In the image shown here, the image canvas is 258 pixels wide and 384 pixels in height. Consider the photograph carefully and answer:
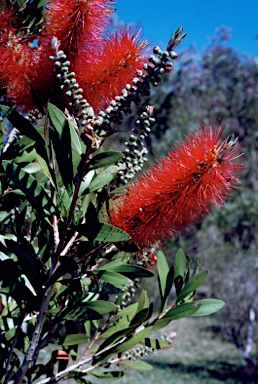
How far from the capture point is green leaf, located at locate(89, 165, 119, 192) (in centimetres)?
84

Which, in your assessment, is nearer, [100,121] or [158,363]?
[100,121]

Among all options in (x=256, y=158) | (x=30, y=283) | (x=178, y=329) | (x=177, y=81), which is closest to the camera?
(x=30, y=283)

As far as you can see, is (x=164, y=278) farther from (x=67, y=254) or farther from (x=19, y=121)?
(x=19, y=121)

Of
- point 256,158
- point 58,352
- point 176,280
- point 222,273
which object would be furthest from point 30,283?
point 256,158

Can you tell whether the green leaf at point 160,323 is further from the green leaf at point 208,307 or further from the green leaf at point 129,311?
the green leaf at point 129,311

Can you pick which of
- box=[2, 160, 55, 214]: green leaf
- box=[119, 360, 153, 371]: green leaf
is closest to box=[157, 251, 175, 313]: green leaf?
box=[119, 360, 153, 371]: green leaf

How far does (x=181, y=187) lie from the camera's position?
29.9 inches

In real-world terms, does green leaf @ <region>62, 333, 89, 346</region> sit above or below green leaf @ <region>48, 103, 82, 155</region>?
below

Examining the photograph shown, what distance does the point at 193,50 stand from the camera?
2048 centimetres

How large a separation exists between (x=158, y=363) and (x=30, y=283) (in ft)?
Result: 36.7

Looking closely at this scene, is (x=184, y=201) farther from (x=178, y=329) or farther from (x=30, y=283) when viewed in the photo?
(x=178, y=329)

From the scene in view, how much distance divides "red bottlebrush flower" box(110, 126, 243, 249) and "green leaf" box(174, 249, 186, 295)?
0.24 meters

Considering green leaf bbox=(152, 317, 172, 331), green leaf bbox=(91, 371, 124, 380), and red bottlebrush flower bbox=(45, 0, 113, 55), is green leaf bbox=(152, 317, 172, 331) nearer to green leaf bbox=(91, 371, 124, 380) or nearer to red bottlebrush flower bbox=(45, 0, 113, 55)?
green leaf bbox=(91, 371, 124, 380)

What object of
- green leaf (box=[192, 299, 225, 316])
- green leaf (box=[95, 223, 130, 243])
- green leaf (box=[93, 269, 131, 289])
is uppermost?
green leaf (box=[95, 223, 130, 243])
